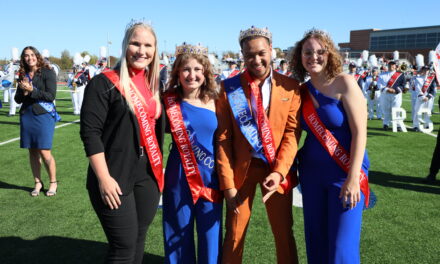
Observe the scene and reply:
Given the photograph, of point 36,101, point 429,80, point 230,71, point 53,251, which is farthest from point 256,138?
point 230,71

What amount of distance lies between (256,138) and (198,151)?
14.0 inches

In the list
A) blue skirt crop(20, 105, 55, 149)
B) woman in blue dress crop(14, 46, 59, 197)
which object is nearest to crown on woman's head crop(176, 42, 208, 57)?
woman in blue dress crop(14, 46, 59, 197)

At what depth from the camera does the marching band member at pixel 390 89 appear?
33.4 feet

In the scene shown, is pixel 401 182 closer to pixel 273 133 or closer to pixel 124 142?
pixel 273 133

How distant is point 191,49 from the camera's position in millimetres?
2252

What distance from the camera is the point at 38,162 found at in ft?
14.7

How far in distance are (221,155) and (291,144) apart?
0.42m

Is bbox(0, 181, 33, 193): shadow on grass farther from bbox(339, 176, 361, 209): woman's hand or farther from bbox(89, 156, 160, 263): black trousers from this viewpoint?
bbox(339, 176, 361, 209): woman's hand

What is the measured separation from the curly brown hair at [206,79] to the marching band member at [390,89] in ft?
30.3

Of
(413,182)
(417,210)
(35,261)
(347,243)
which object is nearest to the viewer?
(347,243)

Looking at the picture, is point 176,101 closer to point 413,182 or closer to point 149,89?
point 149,89

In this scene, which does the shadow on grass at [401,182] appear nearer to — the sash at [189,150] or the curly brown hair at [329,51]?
the curly brown hair at [329,51]

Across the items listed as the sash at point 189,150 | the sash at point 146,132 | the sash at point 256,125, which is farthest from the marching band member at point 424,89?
the sash at point 146,132

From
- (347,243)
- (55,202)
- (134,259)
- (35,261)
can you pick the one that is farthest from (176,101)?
(55,202)
